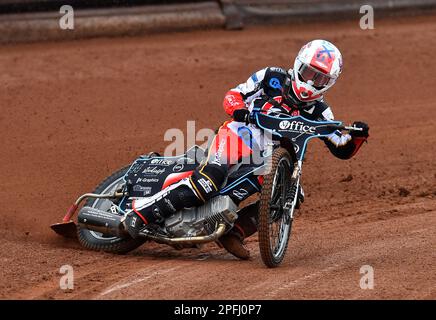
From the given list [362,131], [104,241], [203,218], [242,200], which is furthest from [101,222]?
[362,131]

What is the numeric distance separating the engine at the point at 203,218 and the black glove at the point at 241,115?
0.65 meters

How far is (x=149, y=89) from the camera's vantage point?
12859 mm

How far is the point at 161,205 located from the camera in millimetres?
7945

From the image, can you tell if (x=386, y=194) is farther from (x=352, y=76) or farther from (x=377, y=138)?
(x=352, y=76)

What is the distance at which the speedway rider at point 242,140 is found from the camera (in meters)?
7.88

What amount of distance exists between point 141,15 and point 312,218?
5323 mm

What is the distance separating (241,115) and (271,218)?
883 millimetres

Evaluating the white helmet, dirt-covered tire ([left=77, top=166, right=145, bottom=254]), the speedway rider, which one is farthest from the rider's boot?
the white helmet

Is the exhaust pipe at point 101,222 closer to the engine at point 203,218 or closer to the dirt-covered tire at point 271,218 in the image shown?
the engine at point 203,218

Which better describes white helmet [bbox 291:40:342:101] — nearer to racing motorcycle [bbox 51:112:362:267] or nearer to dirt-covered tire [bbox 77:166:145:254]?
racing motorcycle [bbox 51:112:362:267]

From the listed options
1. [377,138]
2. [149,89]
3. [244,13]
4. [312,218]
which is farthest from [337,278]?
[244,13]

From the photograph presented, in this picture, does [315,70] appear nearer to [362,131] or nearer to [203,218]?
[362,131]

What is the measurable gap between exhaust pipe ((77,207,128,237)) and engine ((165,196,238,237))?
402 mm

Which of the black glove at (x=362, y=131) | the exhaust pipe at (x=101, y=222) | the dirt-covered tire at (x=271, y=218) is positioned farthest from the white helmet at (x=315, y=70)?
the exhaust pipe at (x=101, y=222)
